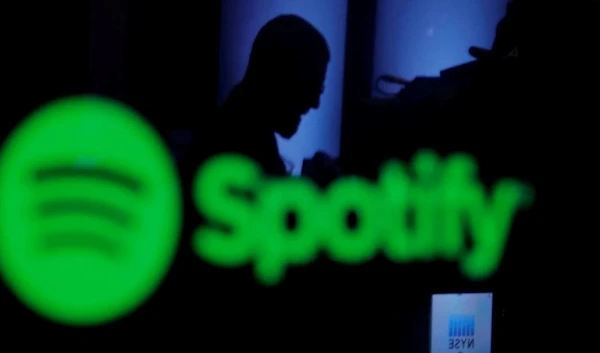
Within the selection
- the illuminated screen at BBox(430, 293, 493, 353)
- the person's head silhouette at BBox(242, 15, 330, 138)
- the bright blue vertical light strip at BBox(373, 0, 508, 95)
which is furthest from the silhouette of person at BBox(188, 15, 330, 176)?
the illuminated screen at BBox(430, 293, 493, 353)

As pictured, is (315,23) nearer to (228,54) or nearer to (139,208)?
(228,54)

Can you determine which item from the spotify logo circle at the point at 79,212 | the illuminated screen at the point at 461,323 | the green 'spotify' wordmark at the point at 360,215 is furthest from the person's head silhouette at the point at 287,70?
the illuminated screen at the point at 461,323

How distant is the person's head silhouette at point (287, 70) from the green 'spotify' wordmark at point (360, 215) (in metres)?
0.10

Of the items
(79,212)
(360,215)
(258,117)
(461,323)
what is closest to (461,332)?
(461,323)

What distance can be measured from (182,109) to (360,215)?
0.34 metres

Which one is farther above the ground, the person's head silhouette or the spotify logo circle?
the person's head silhouette

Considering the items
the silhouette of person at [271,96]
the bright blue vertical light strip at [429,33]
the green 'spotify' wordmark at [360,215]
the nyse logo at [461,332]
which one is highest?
the bright blue vertical light strip at [429,33]

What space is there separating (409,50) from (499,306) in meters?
0.50

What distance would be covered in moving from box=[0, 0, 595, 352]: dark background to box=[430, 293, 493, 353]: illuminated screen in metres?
0.02

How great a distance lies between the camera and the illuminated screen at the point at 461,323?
3.81 feet

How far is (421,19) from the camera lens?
117cm

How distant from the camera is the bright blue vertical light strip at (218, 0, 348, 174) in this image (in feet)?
3.48

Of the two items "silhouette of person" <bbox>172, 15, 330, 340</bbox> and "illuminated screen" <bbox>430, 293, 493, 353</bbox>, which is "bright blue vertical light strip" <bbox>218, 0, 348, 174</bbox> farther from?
"illuminated screen" <bbox>430, 293, 493, 353</bbox>

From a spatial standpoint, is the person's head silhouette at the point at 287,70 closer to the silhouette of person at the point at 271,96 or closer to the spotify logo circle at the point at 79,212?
the silhouette of person at the point at 271,96
